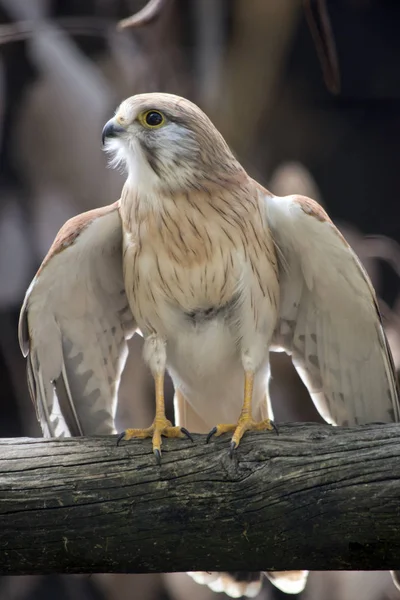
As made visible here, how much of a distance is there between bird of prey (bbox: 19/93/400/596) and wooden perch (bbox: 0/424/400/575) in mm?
140

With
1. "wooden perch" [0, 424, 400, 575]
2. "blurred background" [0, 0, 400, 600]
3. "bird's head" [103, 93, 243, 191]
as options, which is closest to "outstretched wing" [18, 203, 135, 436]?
"bird's head" [103, 93, 243, 191]

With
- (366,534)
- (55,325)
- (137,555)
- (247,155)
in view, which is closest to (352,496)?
(366,534)

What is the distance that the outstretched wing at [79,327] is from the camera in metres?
2.60

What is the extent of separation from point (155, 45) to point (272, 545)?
297 centimetres

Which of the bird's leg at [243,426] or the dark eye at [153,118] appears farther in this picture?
the dark eye at [153,118]

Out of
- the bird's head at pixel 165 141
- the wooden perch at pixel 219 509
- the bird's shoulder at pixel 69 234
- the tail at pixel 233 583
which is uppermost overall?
the bird's head at pixel 165 141

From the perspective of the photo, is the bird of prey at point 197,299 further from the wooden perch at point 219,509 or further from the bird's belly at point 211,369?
the wooden perch at point 219,509

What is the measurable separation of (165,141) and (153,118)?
77mm

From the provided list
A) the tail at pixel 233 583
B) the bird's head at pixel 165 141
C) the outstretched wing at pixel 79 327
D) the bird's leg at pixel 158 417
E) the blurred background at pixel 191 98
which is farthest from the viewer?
the blurred background at pixel 191 98

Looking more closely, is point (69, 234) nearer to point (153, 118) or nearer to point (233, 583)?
point (153, 118)

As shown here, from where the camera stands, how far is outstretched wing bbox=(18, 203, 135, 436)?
2598mm

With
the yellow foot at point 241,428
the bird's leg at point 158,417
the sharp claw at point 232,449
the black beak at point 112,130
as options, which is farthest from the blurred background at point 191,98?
the sharp claw at point 232,449

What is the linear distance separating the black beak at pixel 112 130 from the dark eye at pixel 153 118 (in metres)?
0.08

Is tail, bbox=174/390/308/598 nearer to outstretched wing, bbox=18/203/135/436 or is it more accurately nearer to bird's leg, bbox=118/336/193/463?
bird's leg, bbox=118/336/193/463
